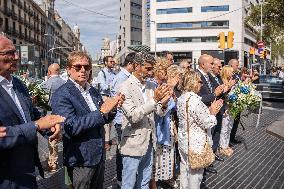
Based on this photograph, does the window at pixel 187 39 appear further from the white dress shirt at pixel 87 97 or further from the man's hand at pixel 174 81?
the white dress shirt at pixel 87 97

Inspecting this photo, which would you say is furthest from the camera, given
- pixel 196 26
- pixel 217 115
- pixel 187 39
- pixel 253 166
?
pixel 187 39

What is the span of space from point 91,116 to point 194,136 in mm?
1930

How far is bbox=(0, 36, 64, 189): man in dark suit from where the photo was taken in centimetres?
265

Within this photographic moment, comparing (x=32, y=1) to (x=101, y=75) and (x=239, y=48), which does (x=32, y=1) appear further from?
(x=101, y=75)

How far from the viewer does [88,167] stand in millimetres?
3588

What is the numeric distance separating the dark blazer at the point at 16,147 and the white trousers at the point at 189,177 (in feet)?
8.37

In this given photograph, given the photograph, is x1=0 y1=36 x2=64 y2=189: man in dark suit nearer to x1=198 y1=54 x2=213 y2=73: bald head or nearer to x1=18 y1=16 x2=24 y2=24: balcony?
x1=198 y1=54 x2=213 y2=73: bald head

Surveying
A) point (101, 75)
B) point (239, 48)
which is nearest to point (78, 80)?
point (101, 75)

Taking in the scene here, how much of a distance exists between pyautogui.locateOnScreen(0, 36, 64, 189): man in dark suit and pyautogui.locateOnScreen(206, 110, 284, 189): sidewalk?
12.4 feet

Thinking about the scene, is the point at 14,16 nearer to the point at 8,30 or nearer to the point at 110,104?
the point at 8,30

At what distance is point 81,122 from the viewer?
3.31 metres

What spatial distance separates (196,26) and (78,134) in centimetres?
5877

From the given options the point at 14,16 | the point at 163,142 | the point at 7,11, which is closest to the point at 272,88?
the point at 163,142

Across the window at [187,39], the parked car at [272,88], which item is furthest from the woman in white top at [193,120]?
the window at [187,39]
